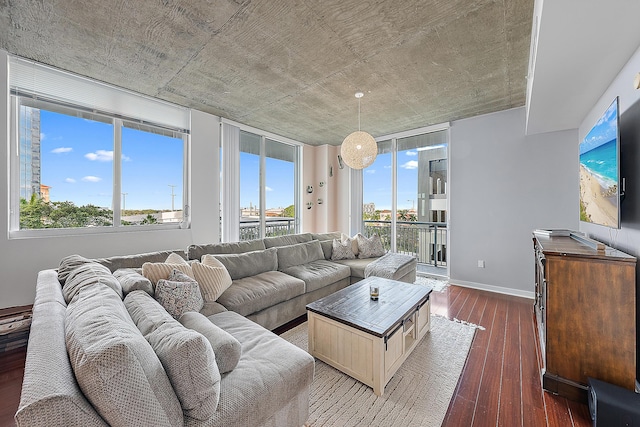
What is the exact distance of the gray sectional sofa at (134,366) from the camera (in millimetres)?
760

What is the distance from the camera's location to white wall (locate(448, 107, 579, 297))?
3574 mm

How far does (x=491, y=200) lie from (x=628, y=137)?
220cm

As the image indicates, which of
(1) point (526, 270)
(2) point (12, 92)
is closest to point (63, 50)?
(2) point (12, 92)

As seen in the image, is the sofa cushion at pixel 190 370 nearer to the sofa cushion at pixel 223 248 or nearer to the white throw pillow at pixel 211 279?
the white throw pillow at pixel 211 279

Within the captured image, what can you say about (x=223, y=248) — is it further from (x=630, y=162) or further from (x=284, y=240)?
(x=630, y=162)

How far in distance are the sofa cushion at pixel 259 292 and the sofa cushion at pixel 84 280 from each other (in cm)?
93

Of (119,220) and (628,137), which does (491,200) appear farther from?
(119,220)

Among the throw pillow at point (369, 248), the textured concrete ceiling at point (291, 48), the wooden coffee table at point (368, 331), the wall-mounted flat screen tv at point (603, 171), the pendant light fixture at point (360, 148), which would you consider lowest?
the wooden coffee table at point (368, 331)

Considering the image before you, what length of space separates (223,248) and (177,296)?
4.51ft

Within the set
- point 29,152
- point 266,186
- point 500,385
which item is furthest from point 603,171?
point 29,152

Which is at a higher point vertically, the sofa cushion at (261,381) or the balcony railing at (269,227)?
the balcony railing at (269,227)

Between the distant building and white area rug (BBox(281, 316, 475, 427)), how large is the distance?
3417 millimetres

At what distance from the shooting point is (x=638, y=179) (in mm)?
1815

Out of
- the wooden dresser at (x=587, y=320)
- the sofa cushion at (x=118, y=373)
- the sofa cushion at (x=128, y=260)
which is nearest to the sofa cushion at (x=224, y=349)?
the sofa cushion at (x=118, y=373)
